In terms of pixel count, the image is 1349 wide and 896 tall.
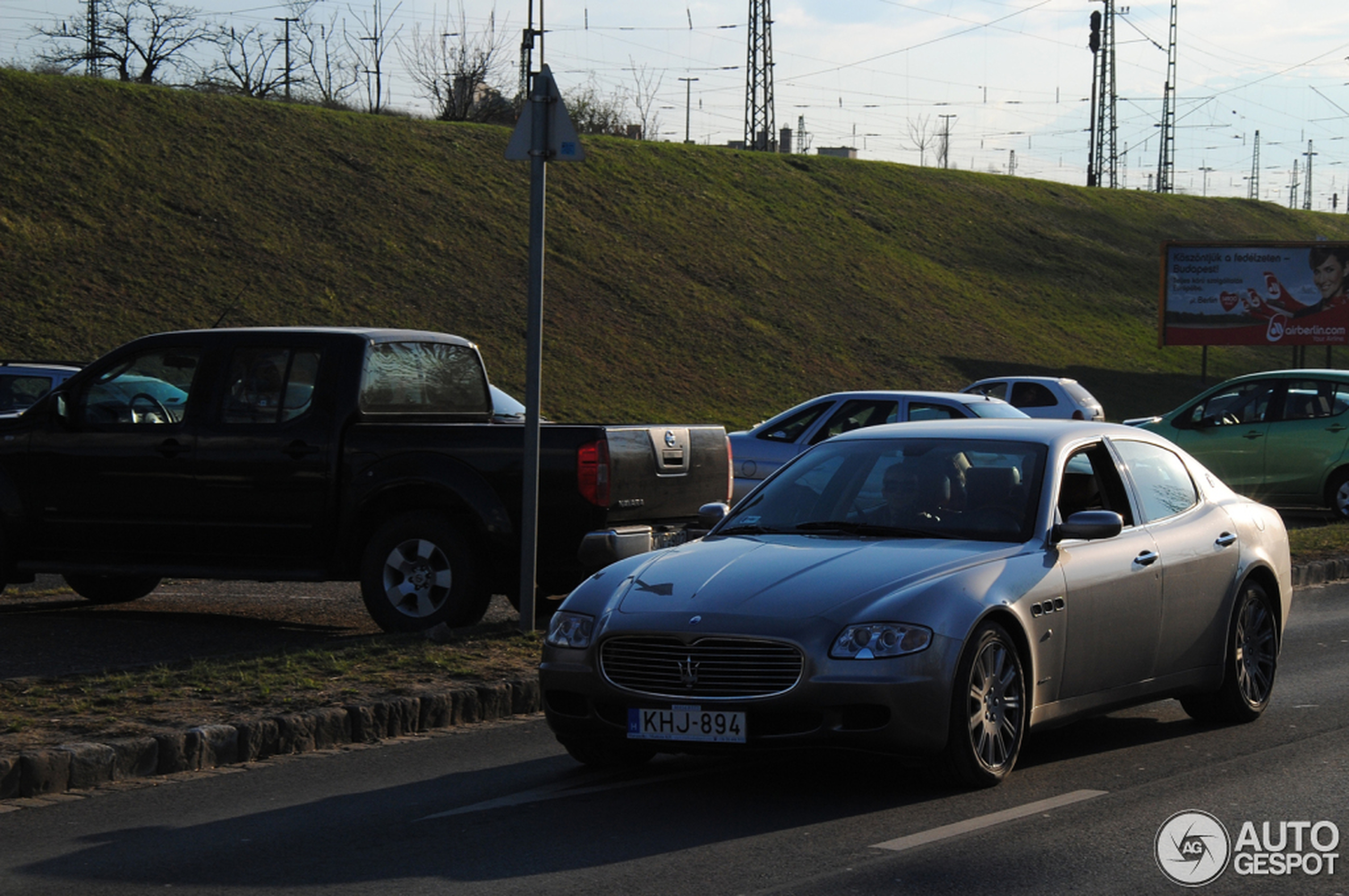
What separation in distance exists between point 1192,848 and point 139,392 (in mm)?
7818

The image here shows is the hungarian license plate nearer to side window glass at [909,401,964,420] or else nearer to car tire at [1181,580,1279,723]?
car tire at [1181,580,1279,723]

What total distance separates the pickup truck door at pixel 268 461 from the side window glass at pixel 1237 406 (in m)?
12.4

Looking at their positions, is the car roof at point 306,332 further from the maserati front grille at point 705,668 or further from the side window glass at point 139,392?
the maserati front grille at point 705,668

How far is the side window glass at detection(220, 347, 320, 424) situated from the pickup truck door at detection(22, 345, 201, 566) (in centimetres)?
27

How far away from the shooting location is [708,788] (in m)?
6.54

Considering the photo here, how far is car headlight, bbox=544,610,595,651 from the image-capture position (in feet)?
21.2

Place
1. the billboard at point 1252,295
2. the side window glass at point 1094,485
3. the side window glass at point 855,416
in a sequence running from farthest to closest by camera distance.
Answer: the billboard at point 1252,295
the side window glass at point 855,416
the side window glass at point 1094,485

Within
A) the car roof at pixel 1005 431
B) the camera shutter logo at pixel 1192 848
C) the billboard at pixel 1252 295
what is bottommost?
the camera shutter logo at pixel 1192 848

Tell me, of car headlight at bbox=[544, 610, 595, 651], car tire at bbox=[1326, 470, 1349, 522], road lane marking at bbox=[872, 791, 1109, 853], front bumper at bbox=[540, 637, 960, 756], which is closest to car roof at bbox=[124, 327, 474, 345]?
car headlight at bbox=[544, 610, 595, 651]

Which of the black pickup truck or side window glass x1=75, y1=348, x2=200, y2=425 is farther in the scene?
side window glass x1=75, y1=348, x2=200, y2=425

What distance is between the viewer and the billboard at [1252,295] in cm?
3928

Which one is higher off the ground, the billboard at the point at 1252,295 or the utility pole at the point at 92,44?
the utility pole at the point at 92,44

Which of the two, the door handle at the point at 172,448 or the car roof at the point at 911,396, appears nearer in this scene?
the door handle at the point at 172,448

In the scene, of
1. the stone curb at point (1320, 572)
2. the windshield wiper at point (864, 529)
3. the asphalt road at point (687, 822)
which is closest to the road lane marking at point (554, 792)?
the asphalt road at point (687, 822)
